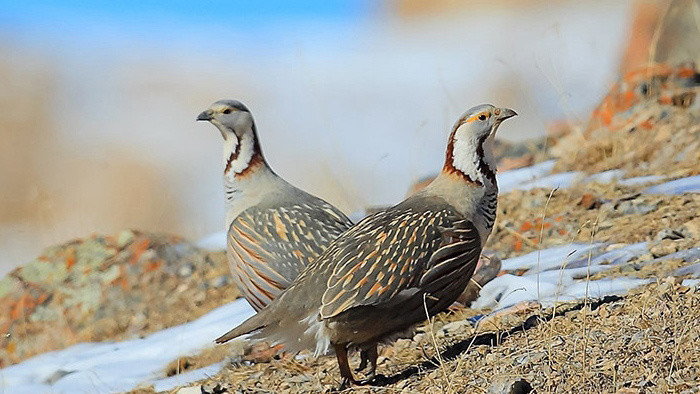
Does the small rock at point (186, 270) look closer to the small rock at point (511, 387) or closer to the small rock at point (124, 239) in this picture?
the small rock at point (124, 239)

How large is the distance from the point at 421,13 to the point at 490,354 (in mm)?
25813

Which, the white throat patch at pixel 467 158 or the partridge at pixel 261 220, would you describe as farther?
the partridge at pixel 261 220

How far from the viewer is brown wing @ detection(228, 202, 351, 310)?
7.22 m

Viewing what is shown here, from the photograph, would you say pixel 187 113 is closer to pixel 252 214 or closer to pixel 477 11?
pixel 477 11

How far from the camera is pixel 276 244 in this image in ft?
24.0

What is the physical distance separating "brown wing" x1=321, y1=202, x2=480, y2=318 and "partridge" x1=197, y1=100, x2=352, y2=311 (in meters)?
0.91

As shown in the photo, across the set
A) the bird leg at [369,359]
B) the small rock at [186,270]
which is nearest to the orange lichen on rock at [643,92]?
the small rock at [186,270]

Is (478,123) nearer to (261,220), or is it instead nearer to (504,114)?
(504,114)

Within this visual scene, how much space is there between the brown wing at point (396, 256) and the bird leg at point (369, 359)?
39 centimetres

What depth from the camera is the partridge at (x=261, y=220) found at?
7.26m

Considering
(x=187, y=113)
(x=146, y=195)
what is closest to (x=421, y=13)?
(x=187, y=113)

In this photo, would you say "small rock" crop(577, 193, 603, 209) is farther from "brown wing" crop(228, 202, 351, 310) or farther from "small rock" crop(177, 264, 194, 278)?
"small rock" crop(177, 264, 194, 278)

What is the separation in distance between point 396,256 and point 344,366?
0.68 meters

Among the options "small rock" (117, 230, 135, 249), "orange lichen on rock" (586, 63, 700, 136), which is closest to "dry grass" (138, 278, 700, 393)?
"small rock" (117, 230, 135, 249)
